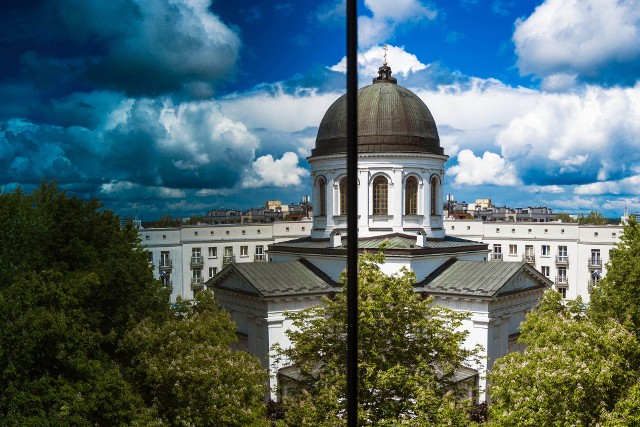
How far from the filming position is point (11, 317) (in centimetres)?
1377

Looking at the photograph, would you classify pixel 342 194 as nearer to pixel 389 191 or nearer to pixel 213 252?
pixel 389 191

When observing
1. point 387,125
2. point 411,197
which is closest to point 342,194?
point 411,197

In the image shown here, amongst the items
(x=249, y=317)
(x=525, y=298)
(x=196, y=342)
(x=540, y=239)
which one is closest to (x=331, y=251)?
(x=249, y=317)

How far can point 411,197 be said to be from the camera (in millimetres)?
29562

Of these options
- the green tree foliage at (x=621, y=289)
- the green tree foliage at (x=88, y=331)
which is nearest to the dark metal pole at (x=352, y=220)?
the green tree foliage at (x=88, y=331)

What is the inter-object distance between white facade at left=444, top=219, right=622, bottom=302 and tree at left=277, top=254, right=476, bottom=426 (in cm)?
3382

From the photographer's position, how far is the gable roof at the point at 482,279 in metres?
23.9

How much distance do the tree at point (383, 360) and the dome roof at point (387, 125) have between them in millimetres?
13138

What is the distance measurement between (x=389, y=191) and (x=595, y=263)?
89.3 ft

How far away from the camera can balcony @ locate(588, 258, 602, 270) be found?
4712cm

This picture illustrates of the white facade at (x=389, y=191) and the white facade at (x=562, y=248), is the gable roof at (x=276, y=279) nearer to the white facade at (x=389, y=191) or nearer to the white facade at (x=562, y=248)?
the white facade at (x=389, y=191)

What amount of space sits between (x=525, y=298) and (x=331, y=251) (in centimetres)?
901

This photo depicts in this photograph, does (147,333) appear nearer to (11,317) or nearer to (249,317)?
(11,317)

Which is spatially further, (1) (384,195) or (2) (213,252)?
(2) (213,252)
